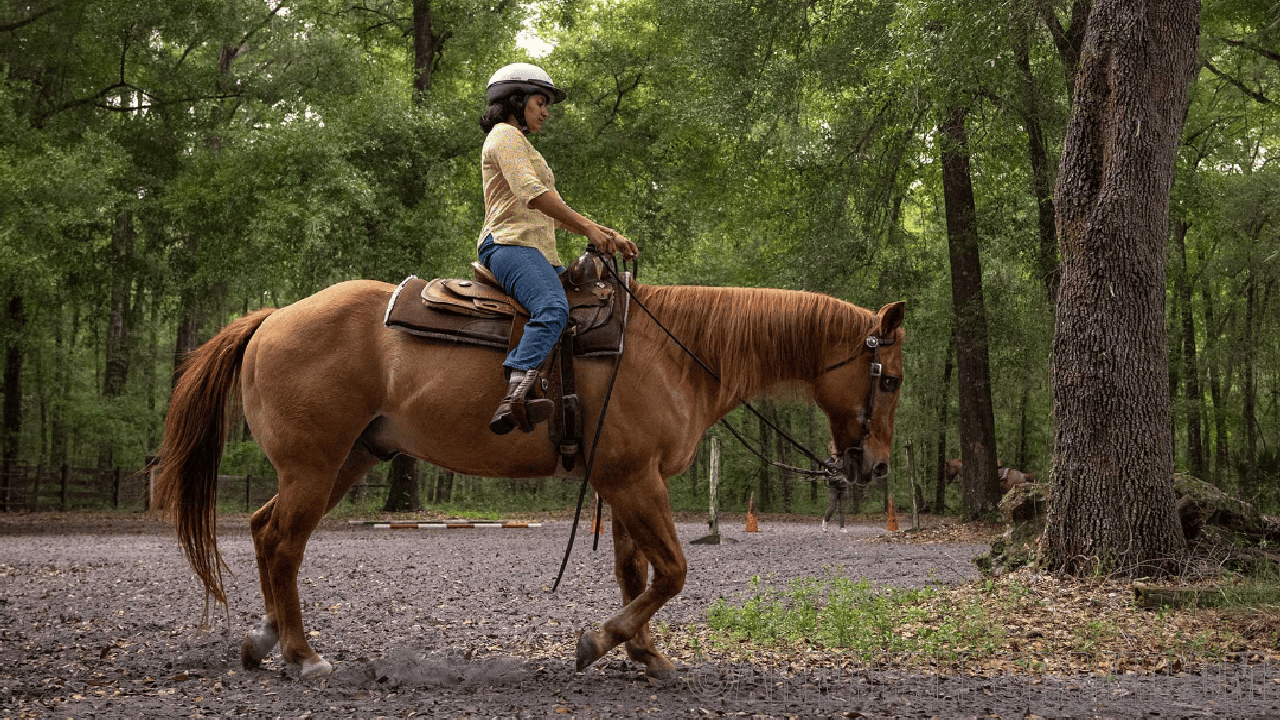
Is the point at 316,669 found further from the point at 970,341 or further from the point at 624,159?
the point at 624,159

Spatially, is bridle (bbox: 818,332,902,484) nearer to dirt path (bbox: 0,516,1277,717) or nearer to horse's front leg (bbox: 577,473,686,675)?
horse's front leg (bbox: 577,473,686,675)

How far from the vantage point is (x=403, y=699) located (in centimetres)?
470

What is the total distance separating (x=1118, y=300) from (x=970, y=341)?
34.8 feet

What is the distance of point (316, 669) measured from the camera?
17.2 ft

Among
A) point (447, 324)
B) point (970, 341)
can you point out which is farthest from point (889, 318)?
point (970, 341)

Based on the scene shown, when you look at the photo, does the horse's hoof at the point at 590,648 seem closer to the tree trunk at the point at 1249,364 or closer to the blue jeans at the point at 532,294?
the blue jeans at the point at 532,294

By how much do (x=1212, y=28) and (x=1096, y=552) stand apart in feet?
43.4

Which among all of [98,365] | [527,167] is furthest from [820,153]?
[98,365]

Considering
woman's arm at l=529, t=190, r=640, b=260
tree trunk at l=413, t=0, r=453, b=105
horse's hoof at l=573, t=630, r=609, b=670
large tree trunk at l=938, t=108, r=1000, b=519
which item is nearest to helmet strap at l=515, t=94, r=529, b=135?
woman's arm at l=529, t=190, r=640, b=260

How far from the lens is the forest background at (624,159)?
1631 centimetres

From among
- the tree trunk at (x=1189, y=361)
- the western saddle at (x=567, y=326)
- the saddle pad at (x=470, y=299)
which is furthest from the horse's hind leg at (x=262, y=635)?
the tree trunk at (x=1189, y=361)

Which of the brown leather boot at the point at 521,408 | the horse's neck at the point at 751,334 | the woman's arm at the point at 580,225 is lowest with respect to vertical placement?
the brown leather boot at the point at 521,408

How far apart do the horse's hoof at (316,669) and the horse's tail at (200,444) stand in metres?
0.88

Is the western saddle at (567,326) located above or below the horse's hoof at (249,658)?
above
